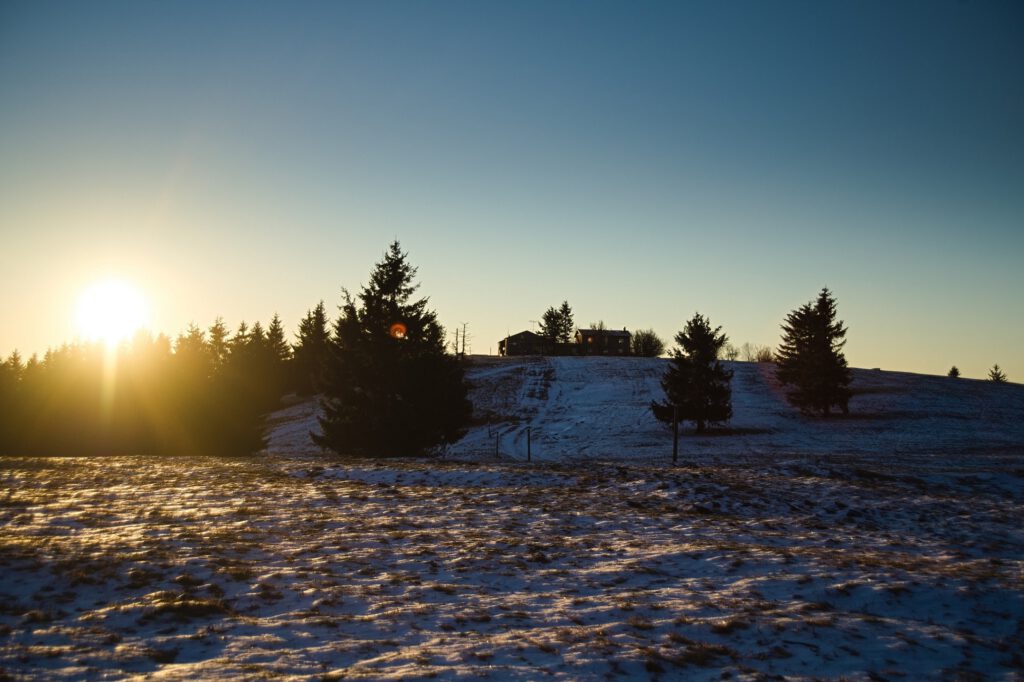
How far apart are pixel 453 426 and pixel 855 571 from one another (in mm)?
20511

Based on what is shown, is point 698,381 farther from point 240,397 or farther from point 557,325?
point 557,325

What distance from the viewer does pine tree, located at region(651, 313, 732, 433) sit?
40.5 meters

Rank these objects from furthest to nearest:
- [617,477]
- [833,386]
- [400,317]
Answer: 1. [833,386]
2. [400,317]
3. [617,477]

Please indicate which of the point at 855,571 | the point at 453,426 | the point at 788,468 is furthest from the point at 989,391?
the point at 855,571

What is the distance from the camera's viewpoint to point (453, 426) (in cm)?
2634

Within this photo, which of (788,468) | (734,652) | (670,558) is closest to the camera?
(734,652)

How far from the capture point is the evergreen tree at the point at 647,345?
346 ft

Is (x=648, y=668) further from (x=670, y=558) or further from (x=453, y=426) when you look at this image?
(x=453, y=426)

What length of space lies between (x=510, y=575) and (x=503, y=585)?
36 centimetres

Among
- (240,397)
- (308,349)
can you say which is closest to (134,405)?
(240,397)

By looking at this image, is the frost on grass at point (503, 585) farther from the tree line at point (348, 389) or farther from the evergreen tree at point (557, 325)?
the evergreen tree at point (557, 325)

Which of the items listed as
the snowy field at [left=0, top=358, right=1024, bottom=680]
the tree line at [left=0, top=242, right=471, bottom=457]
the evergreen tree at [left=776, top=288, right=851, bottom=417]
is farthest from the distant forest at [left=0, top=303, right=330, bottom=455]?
the evergreen tree at [left=776, top=288, right=851, bottom=417]

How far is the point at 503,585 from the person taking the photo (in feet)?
22.7

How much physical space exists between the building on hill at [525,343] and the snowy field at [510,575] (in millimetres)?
89801
